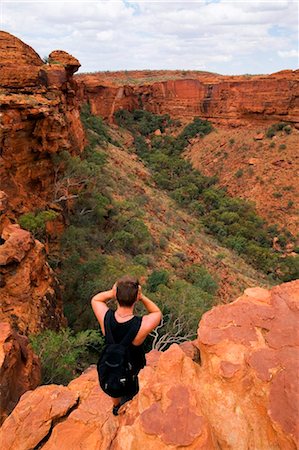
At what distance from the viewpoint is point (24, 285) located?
7695mm

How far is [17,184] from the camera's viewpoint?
42.7 feet

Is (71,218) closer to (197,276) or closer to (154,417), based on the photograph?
(197,276)

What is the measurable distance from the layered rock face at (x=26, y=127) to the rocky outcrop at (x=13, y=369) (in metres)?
7.39

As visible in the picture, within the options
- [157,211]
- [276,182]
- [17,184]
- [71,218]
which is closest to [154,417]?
[17,184]

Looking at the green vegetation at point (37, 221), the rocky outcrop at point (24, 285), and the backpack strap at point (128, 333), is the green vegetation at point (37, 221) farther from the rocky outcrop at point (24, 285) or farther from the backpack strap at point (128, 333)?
the backpack strap at point (128, 333)

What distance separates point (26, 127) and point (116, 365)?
11.9m

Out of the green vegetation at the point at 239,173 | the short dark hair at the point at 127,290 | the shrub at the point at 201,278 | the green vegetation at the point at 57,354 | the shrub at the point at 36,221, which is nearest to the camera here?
the short dark hair at the point at 127,290

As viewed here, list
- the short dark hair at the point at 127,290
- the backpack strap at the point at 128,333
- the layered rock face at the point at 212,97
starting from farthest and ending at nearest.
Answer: the layered rock face at the point at 212,97
the backpack strap at the point at 128,333
the short dark hair at the point at 127,290

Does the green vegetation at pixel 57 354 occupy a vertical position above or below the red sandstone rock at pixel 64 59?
below

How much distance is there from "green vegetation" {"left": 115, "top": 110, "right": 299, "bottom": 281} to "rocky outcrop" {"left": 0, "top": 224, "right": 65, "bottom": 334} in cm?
1854

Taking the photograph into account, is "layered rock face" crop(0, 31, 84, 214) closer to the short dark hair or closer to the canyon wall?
the canyon wall

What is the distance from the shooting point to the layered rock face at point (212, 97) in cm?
3784

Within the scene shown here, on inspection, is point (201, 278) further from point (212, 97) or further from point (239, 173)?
point (212, 97)

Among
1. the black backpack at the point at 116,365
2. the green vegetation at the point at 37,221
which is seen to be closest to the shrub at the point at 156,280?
the green vegetation at the point at 37,221
